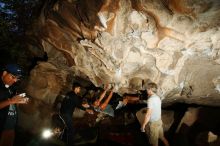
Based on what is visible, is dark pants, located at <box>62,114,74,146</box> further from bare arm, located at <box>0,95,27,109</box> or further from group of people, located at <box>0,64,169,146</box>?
bare arm, located at <box>0,95,27,109</box>

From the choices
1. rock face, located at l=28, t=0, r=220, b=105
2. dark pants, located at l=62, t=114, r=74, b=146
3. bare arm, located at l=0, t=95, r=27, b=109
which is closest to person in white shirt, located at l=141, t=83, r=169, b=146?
rock face, located at l=28, t=0, r=220, b=105

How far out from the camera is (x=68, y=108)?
280 inches

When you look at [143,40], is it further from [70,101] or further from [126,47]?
[70,101]

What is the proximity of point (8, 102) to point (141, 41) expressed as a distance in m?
3.89

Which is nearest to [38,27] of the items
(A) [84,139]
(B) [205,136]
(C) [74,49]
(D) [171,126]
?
(C) [74,49]

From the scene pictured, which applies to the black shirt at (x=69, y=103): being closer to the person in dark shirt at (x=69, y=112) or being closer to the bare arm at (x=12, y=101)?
the person in dark shirt at (x=69, y=112)

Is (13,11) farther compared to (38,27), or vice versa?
(13,11)

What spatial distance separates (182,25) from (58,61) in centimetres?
574

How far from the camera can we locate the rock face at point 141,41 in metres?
5.55

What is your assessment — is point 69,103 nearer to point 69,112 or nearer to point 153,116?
point 69,112

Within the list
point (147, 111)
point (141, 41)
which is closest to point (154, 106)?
point (147, 111)

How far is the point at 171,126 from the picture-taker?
897 cm

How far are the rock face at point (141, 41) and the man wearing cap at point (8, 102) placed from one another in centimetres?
285

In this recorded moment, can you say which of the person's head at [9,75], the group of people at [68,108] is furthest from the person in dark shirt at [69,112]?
the person's head at [9,75]
